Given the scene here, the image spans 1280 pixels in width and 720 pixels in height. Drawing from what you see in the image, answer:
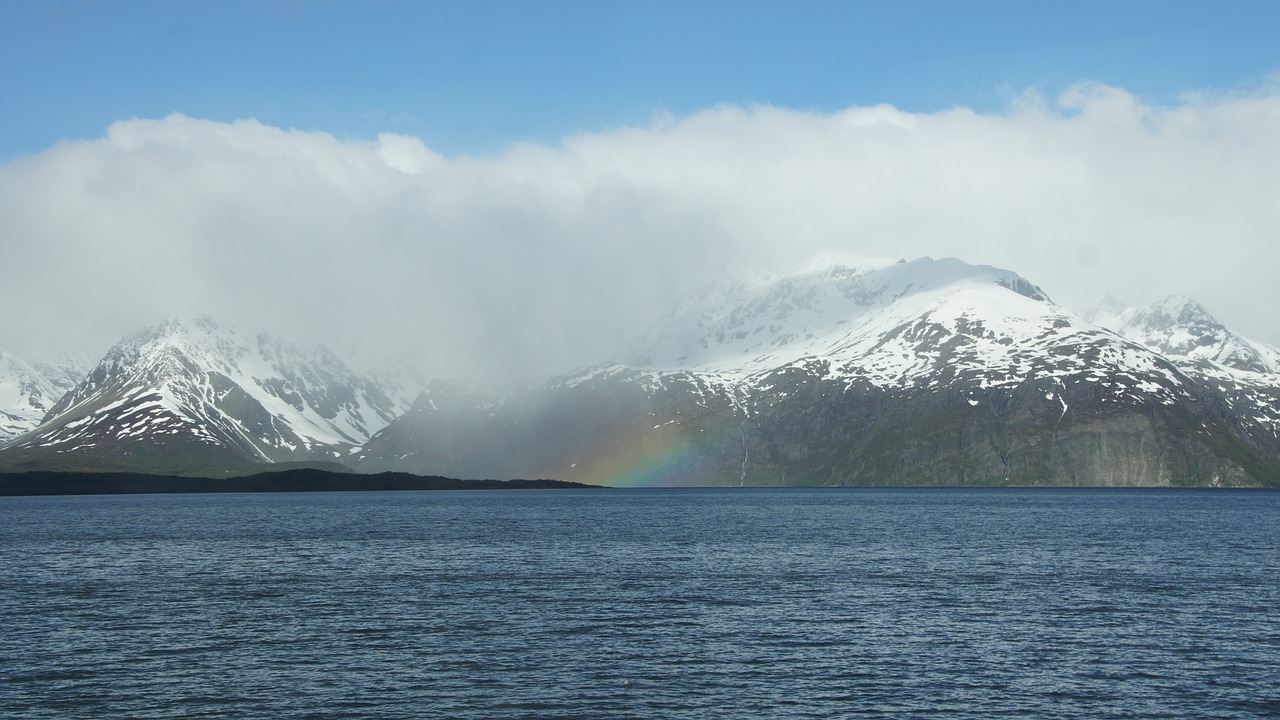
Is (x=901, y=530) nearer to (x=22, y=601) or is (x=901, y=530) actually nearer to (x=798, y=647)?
(x=798, y=647)

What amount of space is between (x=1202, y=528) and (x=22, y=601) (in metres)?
173

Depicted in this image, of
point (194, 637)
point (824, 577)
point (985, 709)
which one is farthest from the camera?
point (824, 577)

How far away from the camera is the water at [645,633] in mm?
59938

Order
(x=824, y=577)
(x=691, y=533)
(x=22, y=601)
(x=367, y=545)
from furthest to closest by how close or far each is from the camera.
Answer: (x=691, y=533) < (x=367, y=545) < (x=824, y=577) < (x=22, y=601)

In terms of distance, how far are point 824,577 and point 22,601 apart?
6980 cm

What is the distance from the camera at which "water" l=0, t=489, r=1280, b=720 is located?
59.9 metres

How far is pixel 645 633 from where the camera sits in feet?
258

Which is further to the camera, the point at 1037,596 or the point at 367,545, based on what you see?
the point at 367,545

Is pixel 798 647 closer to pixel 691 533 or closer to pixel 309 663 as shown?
pixel 309 663

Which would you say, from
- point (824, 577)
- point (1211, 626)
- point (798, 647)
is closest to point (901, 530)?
point (824, 577)

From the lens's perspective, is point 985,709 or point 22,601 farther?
point 22,601

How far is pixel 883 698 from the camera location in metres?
59.9

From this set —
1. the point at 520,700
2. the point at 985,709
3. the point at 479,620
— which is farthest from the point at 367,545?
the point at 985,709

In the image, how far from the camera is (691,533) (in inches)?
6954
